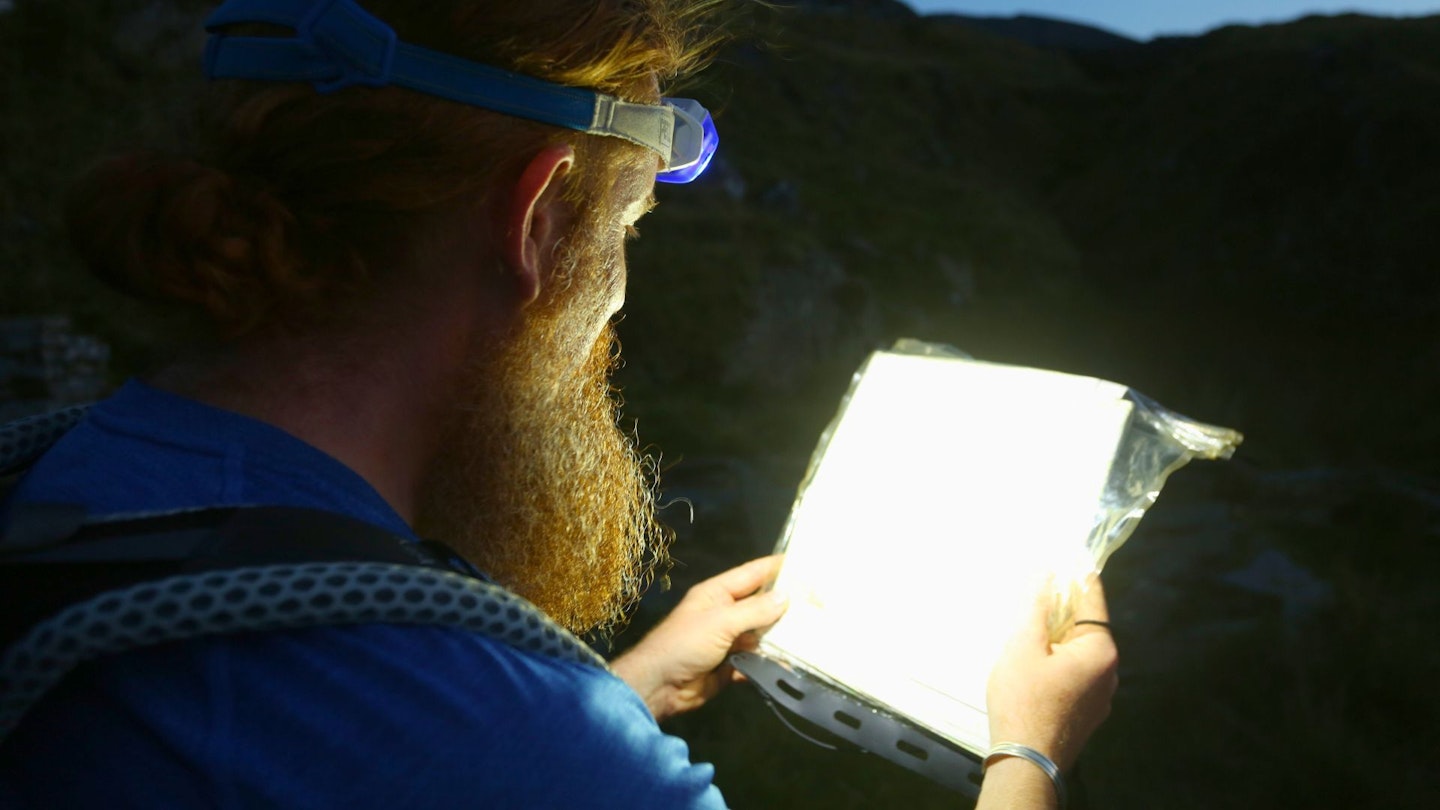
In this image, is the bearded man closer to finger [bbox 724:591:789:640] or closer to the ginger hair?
the ginger hair

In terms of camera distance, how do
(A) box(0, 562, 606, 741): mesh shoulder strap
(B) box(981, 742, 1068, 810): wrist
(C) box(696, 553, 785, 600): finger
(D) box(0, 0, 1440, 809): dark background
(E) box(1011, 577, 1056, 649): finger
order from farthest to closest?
1. (D) box(0, 0, 1440, 809): dark background
2. (C) box(696, 553, 785, 600): finger
3. (E) box(1011, 577, 1056, 649): finger
4. (B) box(981, 742, 1068, 810): wrist
5. (A) box(0, 562, 606, 741): mesh shoulder strap

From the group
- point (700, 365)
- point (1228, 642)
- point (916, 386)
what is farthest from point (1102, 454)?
point (700, 365)

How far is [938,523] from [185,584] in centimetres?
107

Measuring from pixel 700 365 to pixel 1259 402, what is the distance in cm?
373

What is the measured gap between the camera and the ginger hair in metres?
0.95

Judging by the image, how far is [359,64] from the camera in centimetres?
94

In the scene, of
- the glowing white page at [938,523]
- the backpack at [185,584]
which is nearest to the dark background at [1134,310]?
the glowing white page at [938,523]

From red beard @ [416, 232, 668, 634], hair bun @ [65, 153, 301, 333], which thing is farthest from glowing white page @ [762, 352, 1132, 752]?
hair bun @ [65, 153, 301, 333]

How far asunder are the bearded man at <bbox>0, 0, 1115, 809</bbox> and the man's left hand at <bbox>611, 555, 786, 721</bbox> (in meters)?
0.27

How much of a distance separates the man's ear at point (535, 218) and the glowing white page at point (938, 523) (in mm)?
686

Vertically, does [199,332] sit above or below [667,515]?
above

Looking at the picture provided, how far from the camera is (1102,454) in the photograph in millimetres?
1294

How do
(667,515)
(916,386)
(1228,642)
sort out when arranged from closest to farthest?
1. (916,386)
2. (1228,642)
3. (667,515)

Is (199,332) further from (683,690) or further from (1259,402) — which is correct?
(1259,402)
